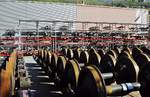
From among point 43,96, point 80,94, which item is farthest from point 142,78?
point 43,96

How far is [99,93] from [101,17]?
1207 inches

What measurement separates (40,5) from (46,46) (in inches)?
687

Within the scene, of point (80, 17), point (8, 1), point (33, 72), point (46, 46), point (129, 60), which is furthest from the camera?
point (80, 17)

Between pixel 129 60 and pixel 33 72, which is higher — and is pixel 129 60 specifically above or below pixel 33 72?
above

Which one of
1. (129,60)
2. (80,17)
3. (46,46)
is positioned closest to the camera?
(129,60)

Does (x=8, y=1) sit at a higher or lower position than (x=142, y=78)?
higher

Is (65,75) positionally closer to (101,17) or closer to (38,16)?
(38,16)

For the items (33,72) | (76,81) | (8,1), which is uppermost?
(8,1)

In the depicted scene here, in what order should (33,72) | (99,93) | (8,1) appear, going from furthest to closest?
(8,1) < (33,72) < (99,93)

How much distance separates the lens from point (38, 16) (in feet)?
97.1

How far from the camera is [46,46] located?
13133 millimetres

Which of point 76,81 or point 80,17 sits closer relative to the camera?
point 76,81

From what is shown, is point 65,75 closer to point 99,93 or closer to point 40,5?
point 99,93

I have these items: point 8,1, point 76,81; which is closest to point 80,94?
point 76,81
